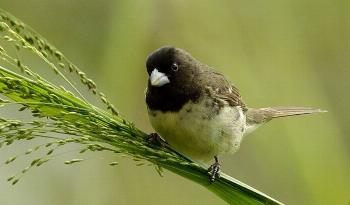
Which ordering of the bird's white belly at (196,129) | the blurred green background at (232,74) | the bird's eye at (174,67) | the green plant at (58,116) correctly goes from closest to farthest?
1. the green plant at (58,116)
2. the blurred green background at (232,74)
3. the bird's white belly at (196,129)
4. the bird's eye at (174,67)

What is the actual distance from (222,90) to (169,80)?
305mm

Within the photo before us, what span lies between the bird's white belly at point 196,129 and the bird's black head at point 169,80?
0.12 feet

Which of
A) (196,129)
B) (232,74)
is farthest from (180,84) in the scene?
(232,74)

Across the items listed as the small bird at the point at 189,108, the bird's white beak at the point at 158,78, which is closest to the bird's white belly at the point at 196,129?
the small bird at the point at 189,108

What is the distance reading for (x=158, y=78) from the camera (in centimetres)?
281

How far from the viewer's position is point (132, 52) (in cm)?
242

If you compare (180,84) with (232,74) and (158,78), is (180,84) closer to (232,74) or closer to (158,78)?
(158,78)

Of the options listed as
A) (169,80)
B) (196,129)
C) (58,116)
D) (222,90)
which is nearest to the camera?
(58,116)

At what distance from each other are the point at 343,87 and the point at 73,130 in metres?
2.79

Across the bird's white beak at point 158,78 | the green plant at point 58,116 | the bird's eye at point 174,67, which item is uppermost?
the bird's eye at point 174,67

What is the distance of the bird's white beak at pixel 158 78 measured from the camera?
2777 mm

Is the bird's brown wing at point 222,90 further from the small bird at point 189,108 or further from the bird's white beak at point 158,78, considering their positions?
the bird's white beak at point 158,78

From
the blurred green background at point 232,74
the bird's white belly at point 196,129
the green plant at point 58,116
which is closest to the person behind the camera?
the green plant at point 58,116

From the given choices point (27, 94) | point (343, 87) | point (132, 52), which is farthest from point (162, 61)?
point (343, 87)
